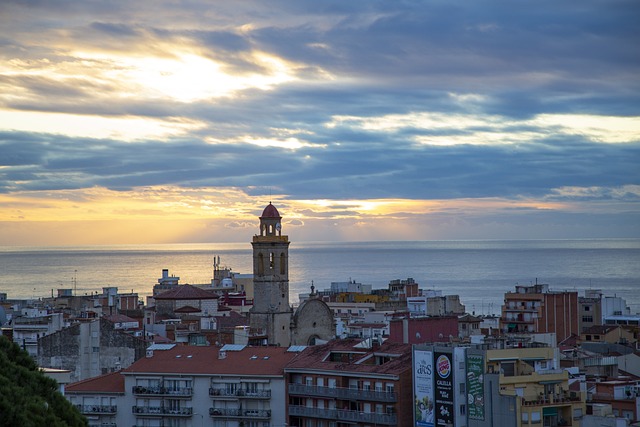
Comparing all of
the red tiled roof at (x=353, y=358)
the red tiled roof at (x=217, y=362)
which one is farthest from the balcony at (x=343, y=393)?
the red tiled roof at (x=217, y=362)

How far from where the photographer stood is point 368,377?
182ft

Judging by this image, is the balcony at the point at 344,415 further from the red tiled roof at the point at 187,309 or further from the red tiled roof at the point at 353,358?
the red tiled roof at the point at 187,309

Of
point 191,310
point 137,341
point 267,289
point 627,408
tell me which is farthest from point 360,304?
point 627,408

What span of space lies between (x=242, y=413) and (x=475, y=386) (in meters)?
12.5

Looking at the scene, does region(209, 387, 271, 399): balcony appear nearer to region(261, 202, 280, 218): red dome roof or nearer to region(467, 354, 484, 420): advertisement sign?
region(467, 354, 484, 420): advertisement sign

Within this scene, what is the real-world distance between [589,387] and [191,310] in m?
50.4

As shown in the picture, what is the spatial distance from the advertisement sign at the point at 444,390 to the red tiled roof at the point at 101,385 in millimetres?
16798

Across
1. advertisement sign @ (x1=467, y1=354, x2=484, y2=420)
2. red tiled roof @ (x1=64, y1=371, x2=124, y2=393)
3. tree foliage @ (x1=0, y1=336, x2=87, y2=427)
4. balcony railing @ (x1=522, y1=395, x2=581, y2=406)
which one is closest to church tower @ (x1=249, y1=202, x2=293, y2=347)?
red tiled roof @ (x1=64, y1=371, x2=124, y2=393)

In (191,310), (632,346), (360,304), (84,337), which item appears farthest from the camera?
(360,304)

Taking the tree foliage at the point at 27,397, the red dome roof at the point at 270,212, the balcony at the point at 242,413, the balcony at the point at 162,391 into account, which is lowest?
the balcony at the point at 242,413

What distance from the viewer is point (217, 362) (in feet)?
200

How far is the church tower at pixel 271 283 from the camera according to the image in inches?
3248

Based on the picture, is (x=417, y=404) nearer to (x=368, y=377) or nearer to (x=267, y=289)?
(x=368, y=377)

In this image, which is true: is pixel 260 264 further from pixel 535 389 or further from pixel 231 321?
pixel 535 389
